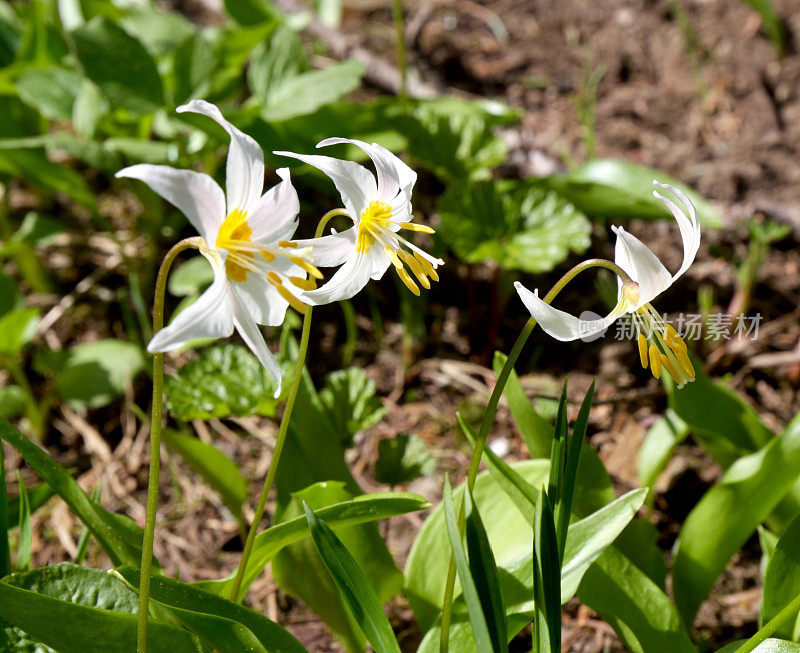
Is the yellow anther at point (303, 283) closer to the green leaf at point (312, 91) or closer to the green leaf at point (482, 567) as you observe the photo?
the green leaf at point (482, 567)

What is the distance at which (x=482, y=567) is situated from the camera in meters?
1.38

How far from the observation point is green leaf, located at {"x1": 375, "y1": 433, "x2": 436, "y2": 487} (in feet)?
7.18

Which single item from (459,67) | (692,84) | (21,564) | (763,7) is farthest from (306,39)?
(21,564)

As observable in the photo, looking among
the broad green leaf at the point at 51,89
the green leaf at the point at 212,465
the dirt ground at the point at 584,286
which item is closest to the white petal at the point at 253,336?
the green leaf at the point at 212,465

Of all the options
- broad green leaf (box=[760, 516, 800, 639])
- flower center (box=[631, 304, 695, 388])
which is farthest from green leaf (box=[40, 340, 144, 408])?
broad green leaf (box=[760, 516, 800, 639])

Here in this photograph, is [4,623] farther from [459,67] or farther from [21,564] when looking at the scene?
[459,67]

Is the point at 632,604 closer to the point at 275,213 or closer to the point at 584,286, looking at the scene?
the point at 275,213

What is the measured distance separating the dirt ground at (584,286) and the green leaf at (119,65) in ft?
3.06

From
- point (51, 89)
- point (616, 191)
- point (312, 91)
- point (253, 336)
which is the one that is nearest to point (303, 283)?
point (253, 336)

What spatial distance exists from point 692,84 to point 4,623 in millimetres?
3697

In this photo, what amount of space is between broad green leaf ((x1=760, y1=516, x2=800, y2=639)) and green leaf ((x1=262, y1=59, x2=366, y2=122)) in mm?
1810

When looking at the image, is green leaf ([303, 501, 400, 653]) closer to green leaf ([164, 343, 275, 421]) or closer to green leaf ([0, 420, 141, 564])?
green leaf ([0, 420, 141, 564])

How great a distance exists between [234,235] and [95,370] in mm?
1787

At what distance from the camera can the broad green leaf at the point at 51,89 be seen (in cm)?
289
